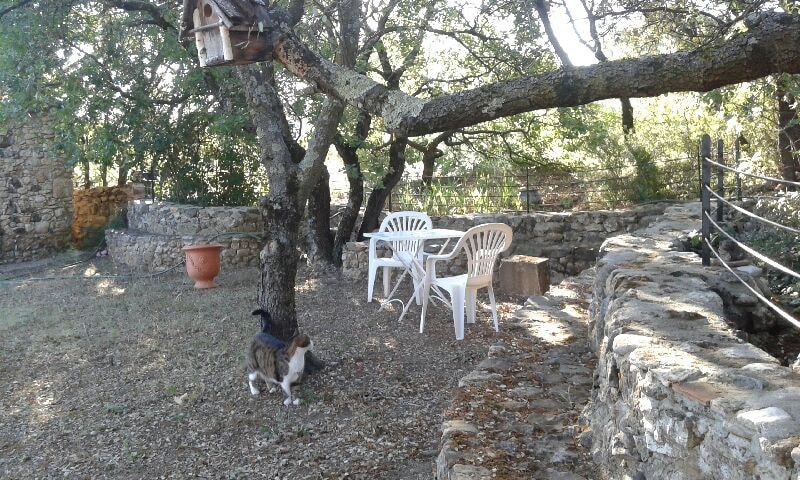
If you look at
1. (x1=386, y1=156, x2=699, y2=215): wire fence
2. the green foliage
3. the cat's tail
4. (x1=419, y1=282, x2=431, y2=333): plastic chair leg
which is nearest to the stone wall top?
the green foliage

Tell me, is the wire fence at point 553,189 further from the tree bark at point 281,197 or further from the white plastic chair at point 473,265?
the tree bark at point 281,197

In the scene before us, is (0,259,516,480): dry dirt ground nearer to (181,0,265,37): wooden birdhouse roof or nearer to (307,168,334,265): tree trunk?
(307,168,334,265): tree trunk

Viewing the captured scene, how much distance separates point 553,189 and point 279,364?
647 cm

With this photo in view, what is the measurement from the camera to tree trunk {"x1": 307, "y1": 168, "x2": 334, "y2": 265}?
9.09m

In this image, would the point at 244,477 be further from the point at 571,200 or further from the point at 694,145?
the point at 694,145

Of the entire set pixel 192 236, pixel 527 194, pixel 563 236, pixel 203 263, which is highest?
pixel 527 194

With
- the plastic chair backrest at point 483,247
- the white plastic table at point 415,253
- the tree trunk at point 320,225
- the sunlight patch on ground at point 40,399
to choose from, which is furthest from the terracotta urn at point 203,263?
the plastic chair backrest at point 483,247

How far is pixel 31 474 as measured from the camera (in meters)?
3.82

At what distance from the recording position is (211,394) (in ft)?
15.8

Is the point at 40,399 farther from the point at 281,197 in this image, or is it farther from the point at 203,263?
the point at 203,263

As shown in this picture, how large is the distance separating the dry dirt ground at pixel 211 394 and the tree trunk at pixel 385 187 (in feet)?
6.07

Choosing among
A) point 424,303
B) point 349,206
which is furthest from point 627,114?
point 424,303

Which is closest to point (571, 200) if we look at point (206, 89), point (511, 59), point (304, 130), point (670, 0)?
point (511, 59)

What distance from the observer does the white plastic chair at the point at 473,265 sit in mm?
5762
